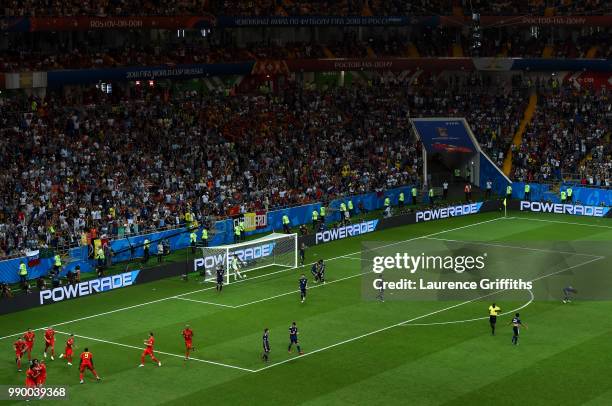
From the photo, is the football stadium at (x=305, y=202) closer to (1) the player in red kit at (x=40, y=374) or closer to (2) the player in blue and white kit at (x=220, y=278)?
(1) the player in red kit at (x=40, y=374)

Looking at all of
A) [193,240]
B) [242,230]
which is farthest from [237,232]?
[193,240]

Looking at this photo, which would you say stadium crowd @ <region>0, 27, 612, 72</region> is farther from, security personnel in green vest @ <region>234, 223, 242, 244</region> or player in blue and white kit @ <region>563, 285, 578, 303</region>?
player in blue and white kit @ <region>563, 285, 578, 303</region>

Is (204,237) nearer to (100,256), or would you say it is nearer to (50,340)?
(100,256)

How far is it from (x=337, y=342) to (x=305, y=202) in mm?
24418

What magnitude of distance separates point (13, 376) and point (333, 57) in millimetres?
46728

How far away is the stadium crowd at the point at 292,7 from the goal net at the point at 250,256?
62.7ft

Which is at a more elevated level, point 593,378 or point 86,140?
point 86,140

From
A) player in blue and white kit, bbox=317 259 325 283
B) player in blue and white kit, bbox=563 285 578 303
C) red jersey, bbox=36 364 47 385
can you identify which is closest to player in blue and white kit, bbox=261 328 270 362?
red jersey, bbox=36 364 47 385

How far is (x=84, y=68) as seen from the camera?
211 ft

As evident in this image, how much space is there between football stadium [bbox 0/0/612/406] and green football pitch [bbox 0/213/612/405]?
0.14 meters

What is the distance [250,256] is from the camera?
53.3 meters

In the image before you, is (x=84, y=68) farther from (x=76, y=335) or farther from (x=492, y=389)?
(x=492, y=389)

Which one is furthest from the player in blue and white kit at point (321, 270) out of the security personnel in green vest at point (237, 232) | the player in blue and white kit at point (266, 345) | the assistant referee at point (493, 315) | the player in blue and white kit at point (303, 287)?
the player in blue and white kit at point (266, 345)

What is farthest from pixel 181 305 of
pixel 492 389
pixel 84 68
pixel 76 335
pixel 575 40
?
pixel 575 40
